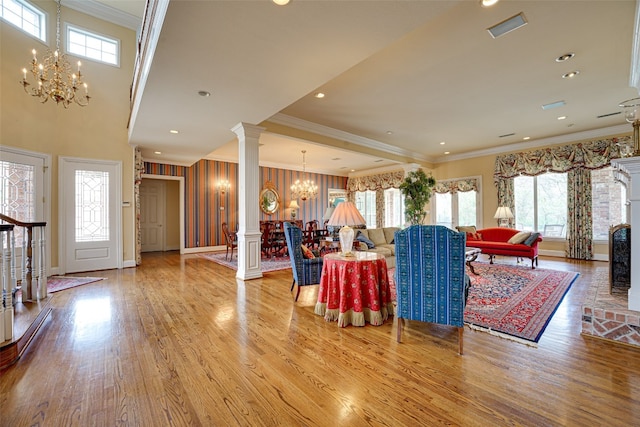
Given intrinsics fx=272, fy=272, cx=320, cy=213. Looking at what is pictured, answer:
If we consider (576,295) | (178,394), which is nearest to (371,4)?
(178,394)

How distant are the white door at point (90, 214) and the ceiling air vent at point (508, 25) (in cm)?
683

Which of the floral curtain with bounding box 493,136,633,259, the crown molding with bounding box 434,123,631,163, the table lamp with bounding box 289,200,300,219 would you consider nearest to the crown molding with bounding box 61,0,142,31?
the table lamp with bounding box 289,200,300,219

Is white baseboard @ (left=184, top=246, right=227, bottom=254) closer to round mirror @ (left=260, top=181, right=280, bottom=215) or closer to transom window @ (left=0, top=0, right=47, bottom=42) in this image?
round mirror @ (left=260, top=181, right=280, bottom=215)

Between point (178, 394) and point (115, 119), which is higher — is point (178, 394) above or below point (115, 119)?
below

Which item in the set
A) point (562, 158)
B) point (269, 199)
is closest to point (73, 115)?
point (269, 199)

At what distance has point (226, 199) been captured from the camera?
8906 mm

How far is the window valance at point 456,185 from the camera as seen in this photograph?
825 cm

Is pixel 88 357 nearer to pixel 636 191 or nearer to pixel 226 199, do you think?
pixel 636 191

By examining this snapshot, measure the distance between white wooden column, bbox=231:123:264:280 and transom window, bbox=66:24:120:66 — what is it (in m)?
3.39

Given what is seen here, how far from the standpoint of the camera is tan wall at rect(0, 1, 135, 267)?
14.4 ft

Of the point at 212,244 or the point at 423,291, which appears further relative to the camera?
the point at 212,244

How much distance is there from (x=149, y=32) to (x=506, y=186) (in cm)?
852

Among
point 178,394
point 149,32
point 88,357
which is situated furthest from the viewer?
point 149,32

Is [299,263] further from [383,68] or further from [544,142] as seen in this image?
[544,142]
